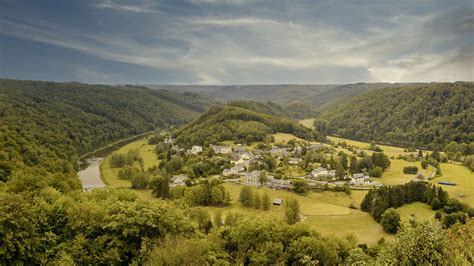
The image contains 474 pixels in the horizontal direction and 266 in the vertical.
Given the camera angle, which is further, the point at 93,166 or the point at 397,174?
the point at 93,166

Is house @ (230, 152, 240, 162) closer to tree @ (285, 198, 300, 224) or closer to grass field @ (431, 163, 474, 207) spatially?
tree @ (285, 198, 300, 224)

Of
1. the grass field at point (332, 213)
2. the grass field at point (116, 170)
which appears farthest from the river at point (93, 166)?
the grass field at point (332, 213)

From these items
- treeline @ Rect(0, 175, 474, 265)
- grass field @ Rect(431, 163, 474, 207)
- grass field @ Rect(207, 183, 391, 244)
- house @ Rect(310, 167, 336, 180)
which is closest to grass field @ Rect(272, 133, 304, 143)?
house @ Rect(310, 167, 336, 180)

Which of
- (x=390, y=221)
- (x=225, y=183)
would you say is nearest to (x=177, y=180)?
(x=225, y=183)

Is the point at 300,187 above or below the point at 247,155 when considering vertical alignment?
below

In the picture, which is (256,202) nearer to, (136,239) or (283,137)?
(136,239)

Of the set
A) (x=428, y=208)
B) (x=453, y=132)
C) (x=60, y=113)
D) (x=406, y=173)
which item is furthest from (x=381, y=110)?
(x=60, y=113)

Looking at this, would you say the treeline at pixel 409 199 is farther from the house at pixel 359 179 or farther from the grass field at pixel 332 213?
the house at pixel 359 179
